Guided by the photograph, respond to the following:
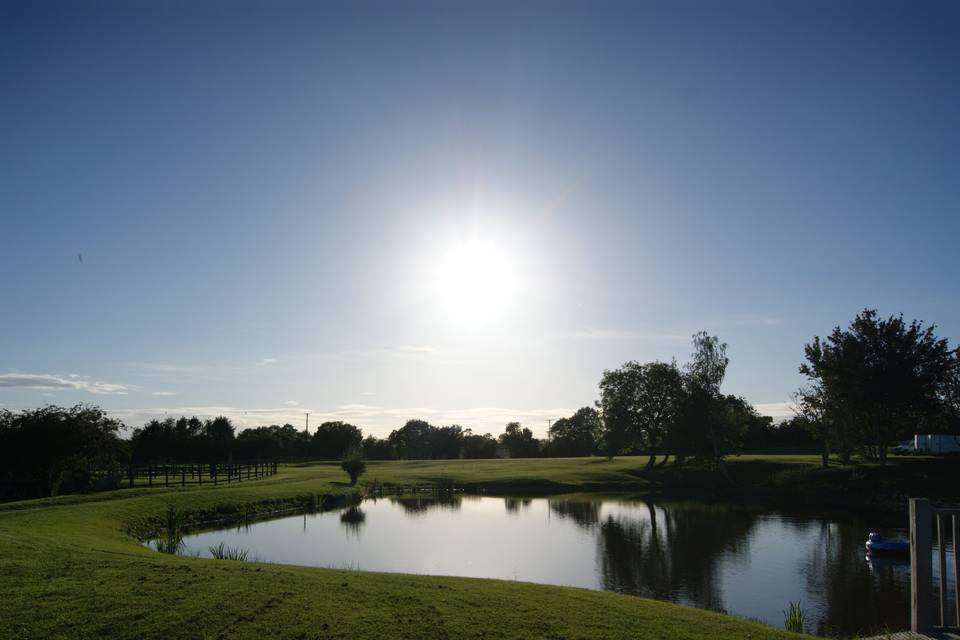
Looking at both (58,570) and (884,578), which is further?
(884,578)

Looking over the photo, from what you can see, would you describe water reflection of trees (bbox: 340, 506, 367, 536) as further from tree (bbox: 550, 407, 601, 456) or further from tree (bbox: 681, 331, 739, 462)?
tree (bbox: 550, 407, 601, 456)

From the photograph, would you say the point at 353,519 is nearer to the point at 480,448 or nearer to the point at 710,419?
the point at 710,419

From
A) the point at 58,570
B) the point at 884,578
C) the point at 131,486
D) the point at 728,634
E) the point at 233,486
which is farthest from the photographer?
the point at 233,486

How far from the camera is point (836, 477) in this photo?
60344mm

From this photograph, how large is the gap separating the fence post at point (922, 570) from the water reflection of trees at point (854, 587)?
6.82 m

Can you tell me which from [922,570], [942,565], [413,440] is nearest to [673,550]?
[922,570]

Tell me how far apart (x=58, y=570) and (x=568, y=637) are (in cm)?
1349

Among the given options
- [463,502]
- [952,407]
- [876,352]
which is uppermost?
[876,352]

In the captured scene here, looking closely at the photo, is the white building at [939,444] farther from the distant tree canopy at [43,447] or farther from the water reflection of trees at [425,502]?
the distant tree canopy at [43,447]

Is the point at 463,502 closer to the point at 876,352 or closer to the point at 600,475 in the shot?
the point at 600,475

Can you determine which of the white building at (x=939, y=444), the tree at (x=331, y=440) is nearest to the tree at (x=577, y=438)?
the tree at (x=331, y=440)

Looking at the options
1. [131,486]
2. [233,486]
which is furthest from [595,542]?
[131,486]

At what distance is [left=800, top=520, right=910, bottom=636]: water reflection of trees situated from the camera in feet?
65.7

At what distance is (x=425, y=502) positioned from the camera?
2377 inches
